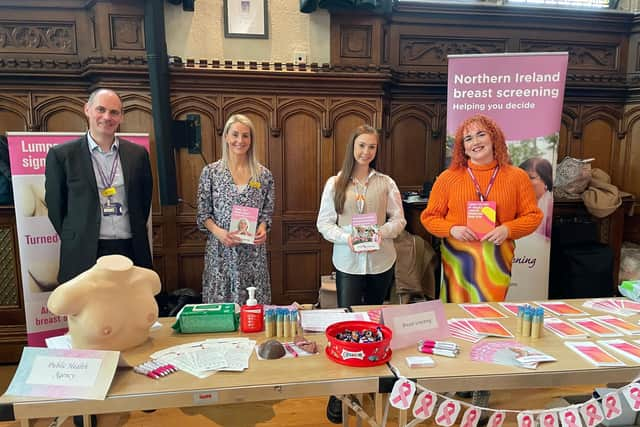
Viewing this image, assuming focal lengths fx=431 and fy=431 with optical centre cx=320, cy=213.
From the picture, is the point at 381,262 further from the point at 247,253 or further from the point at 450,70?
the point at 450,70

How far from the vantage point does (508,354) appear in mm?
1437

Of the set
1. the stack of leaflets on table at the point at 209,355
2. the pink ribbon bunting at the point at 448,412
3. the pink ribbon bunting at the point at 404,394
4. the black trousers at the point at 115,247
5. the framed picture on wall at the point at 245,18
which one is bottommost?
the pink ribbon bunting at the point at 448,412

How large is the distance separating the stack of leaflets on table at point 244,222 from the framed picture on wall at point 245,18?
2111mm

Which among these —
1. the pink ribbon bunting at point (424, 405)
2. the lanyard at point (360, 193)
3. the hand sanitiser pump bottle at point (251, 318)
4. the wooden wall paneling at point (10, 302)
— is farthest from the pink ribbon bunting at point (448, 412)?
the wooden wall paneling at point (10, 302)

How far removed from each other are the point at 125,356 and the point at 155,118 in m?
2.38

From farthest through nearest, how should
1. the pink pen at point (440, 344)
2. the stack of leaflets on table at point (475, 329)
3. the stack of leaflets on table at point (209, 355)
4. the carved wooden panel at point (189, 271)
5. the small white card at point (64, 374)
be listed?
the carved wooden panel at point (189, 271)
the stack of leaflets on table at point (475, 329)
the pink pen at point (440, 344)
the stack of leaflets on table at point (209, 355)
the small white card at point (64, 374)

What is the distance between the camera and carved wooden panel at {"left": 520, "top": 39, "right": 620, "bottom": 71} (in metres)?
4.04

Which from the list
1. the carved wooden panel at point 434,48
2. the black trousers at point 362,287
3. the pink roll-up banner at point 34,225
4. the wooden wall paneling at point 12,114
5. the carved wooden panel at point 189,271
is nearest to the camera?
the black trousers at point 362,287

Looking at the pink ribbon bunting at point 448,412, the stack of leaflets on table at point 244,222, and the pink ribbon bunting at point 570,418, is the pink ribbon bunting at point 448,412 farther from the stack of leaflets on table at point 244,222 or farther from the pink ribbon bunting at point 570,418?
the stack of leaflets on table at point 244,222

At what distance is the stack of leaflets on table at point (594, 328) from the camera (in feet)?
5.28

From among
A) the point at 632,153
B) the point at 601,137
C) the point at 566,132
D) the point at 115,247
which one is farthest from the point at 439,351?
the point at 632,153

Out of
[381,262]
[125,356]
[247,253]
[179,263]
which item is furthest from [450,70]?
[125,356]

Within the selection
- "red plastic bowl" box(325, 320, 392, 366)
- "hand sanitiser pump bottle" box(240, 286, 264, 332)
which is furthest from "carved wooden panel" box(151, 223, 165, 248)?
"red plastic bowl" box(325, 320, 392, 366)

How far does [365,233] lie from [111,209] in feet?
4.19
